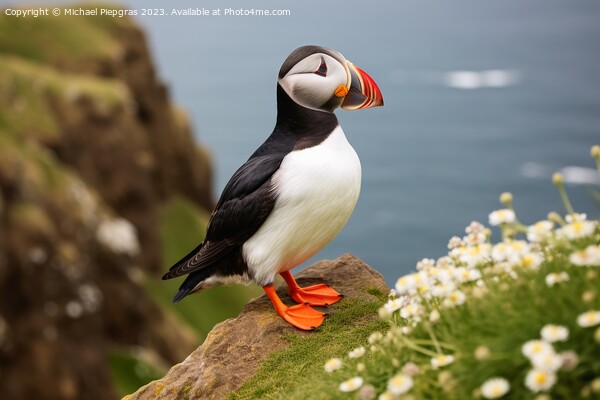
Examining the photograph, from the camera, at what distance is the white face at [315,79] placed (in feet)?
21.2

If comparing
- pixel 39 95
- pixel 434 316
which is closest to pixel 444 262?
pixel 434 316

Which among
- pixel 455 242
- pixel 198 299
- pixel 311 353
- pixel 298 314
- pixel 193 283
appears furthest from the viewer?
pixel 198 299

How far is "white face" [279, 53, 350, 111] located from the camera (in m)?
6.46

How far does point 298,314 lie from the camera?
688 cm

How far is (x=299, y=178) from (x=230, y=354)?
5.09 feet

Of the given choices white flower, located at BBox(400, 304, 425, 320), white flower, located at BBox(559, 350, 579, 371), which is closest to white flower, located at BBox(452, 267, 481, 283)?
white flower, located at BBox(400, 304, 425, 320)

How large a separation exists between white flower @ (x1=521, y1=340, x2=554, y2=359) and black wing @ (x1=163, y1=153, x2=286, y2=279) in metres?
3.25

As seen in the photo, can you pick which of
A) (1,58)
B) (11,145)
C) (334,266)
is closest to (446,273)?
(334,266)

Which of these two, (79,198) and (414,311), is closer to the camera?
(414,311)

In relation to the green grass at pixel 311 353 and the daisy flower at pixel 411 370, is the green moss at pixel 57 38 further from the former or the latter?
the daisy flower at pixel 411 370

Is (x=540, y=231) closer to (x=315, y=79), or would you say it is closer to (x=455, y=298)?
(x=455, y=298)

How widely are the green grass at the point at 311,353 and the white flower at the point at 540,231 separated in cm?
178

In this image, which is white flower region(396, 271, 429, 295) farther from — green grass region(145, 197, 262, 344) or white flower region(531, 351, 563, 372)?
green grass region(145, 197, 262, 344)

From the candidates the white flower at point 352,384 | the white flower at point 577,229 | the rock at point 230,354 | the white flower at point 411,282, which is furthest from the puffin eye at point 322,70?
the white flower at point 577,229
